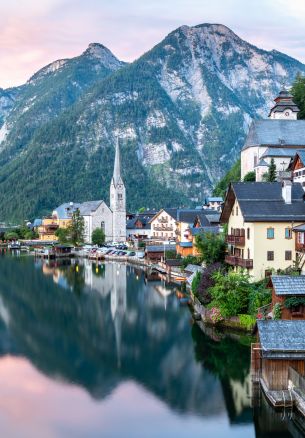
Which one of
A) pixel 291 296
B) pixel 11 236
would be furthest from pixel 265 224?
pixel 11 236

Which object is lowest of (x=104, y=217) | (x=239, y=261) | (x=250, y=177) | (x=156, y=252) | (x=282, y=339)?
(x=282, y=339)

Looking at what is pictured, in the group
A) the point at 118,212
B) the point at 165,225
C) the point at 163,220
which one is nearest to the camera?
the point at 165,225

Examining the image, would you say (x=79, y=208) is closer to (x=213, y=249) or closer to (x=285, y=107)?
(x=285, y=107)

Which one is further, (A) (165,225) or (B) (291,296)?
(A) (165,225)

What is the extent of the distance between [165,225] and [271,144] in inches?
1506

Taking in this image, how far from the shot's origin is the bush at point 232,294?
40.0m

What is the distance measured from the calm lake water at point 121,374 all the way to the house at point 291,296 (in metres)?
3.99

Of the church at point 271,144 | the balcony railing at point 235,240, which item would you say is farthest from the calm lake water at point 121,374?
the church at point 271,144

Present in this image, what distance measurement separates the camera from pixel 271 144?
82312mm

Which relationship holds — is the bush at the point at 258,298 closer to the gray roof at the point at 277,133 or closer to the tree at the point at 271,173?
the tree at the point at 271,173

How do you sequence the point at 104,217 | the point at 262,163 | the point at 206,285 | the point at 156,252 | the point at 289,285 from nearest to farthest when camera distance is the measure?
the point at 289,285, the point at 206,285, the point at 262,163, the point at 156,252, the point at 104,217

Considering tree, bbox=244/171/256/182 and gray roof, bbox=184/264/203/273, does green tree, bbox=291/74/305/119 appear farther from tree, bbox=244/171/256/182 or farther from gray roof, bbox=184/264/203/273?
gray roof, bbox=184/264/203/273

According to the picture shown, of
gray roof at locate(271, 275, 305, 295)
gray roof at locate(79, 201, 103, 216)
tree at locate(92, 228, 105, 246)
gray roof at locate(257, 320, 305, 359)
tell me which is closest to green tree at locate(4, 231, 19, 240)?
gray roof at locate(79, 201, 103, 216)

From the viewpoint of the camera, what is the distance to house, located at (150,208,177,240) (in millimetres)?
113125
